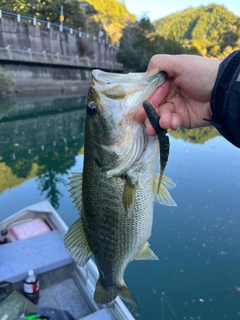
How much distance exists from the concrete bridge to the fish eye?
47.8 ft

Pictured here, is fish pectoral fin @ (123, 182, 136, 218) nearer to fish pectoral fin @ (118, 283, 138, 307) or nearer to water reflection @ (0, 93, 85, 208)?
fish pectoral fin @ (118, 283, 138, 307)

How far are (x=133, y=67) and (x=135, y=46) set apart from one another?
4.52m

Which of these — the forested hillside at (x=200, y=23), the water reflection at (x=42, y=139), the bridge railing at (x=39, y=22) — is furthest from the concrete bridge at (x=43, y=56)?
the forested hillside at (x=200, y=23)

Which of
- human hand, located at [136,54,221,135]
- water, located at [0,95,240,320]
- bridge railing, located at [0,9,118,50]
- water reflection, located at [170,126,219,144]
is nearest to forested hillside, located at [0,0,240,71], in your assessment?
bridge railing, located at [0,9,118,50]

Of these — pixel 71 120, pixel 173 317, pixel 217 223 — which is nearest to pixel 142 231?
pixel 173 317

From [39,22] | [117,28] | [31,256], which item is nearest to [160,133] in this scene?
[31,256]

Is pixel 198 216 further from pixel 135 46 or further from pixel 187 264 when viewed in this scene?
pixel 135 46

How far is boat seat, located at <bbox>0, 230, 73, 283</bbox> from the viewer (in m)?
3.01

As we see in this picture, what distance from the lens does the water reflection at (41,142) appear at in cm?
729

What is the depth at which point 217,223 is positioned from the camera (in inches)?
216

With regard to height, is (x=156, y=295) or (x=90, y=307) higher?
(x=90, y=307)

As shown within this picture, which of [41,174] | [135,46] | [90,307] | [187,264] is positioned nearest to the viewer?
[90,307]

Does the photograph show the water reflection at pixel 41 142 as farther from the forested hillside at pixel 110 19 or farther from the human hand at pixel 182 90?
the forested hillside at pixel 110 19

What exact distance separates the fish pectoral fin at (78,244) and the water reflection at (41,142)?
4.43 metres
